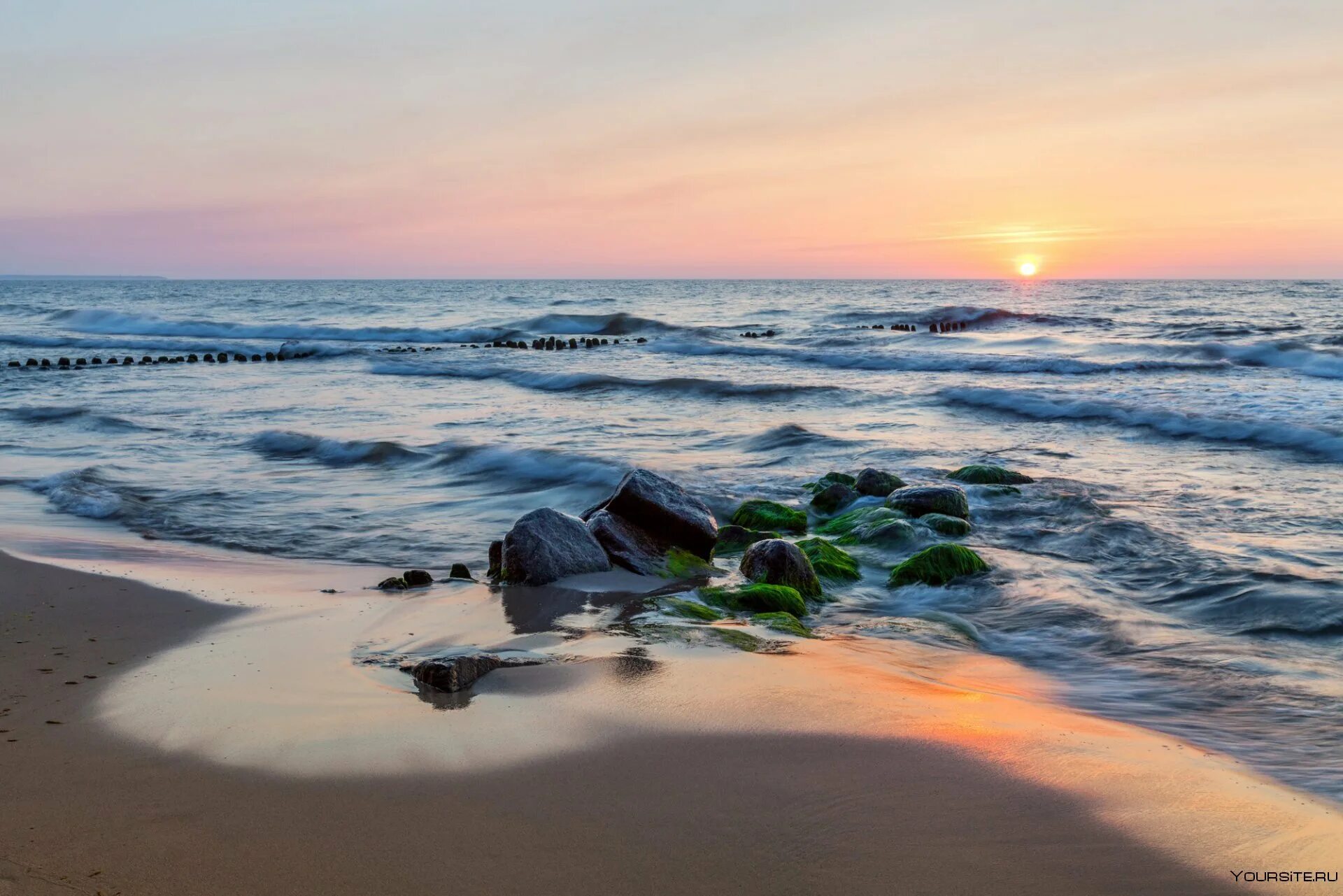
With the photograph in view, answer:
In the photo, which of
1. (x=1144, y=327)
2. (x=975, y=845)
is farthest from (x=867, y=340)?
(x=975, y=845)

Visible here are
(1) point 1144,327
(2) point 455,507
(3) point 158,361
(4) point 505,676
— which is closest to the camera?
(4) point 505,676

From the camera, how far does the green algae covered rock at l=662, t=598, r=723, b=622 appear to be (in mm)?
5902

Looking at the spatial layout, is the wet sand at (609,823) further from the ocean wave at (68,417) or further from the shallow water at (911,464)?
the ocean wave at (68,417)

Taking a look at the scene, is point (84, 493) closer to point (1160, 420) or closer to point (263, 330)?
point (1160, 420)

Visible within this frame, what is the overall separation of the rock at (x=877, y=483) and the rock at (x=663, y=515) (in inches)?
97.2

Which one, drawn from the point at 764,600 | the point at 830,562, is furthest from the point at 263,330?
the point at 764,600

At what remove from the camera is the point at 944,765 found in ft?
11.9

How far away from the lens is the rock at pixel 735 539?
7805 mm

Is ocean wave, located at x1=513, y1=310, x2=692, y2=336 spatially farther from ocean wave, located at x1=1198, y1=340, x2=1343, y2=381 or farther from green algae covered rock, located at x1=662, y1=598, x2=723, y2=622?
green algae covered rock, located at x1=662, y1=598, x2=723, y2=622

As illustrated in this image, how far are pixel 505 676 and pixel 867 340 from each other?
2962 cm

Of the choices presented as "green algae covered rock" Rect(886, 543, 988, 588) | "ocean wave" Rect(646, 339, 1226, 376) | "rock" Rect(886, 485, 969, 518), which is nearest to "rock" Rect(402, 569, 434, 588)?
"green algae covered rock" Rect(886, 543, 988, 588)

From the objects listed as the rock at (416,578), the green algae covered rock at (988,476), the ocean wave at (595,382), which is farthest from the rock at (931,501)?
the ocean wave at (595,382)

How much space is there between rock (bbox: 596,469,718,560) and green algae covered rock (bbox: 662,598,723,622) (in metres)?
1.02

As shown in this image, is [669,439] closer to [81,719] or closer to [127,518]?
[127,518]
